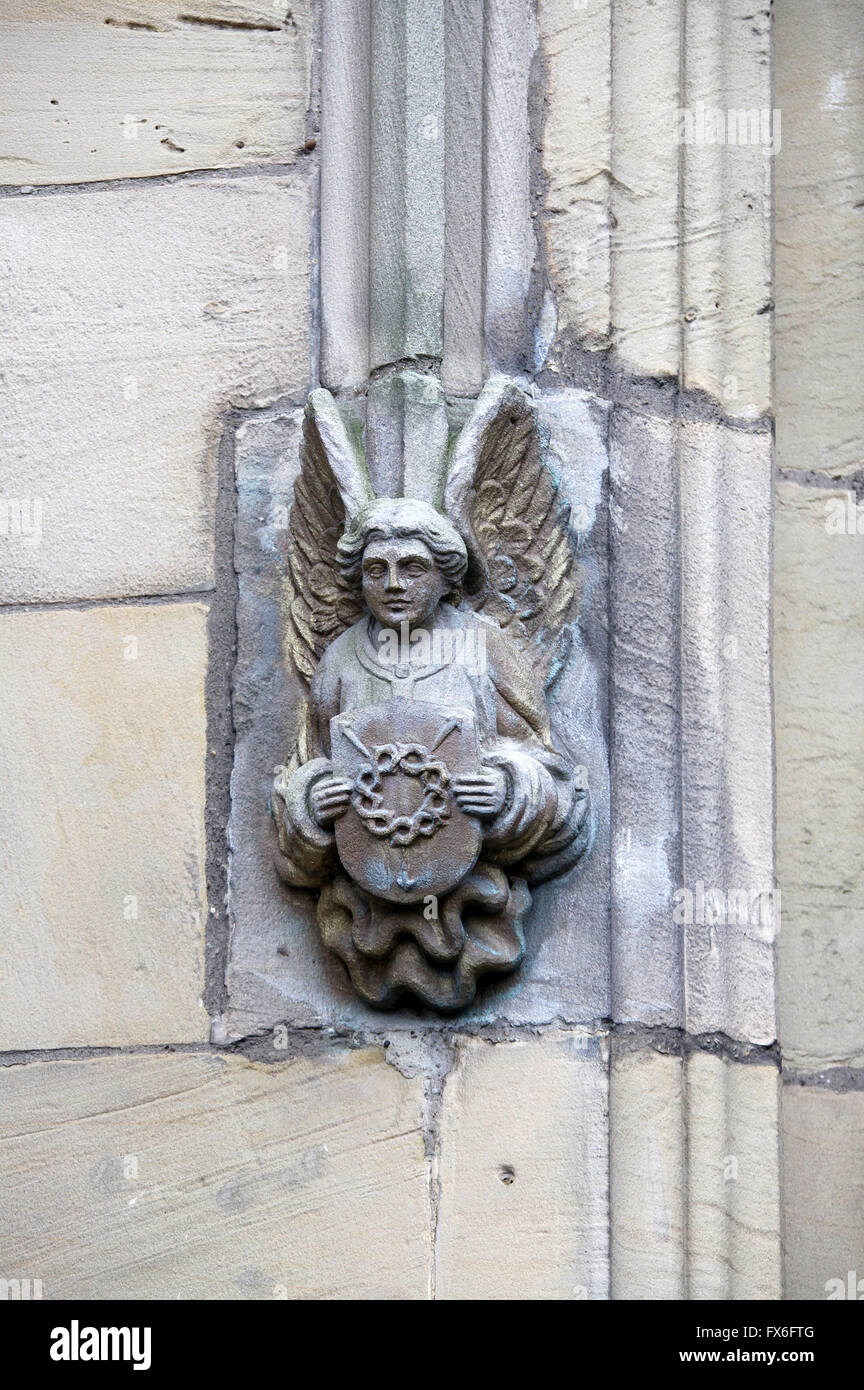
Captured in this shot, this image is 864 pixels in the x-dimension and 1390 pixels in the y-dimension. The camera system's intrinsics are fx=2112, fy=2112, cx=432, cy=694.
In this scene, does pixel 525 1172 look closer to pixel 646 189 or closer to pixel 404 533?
pixel 404 533

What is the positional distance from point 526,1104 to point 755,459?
0.90m

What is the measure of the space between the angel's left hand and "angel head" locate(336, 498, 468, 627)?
233 mm

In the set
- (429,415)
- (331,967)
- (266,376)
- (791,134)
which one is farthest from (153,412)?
(791,134)

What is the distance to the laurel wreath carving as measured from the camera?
2.54 metres

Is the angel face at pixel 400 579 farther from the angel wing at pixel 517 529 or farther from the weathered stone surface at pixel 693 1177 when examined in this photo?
the weathered stone surface at pixel 693 1177

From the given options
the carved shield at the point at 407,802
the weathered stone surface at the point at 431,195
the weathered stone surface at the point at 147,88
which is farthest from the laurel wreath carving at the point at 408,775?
the weathered stone surface at the point at 147,88

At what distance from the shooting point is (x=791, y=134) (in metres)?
3.13

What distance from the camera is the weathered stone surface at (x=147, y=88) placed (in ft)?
9.86

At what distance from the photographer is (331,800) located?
101 inches

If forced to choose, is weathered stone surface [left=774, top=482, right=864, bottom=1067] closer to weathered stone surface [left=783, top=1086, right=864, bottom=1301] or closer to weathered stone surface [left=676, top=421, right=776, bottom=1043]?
weathered stone surface [left=783, top=1086, right=864, bottom=1301]

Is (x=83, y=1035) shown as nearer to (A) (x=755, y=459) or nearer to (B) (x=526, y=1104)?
(B) (x=526, y=1104)

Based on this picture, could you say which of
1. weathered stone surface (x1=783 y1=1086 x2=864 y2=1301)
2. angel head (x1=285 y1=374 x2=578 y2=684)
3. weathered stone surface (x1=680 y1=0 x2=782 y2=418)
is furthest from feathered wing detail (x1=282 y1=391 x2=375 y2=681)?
weathered stone surface (x1=783 y1=1086 x2=864 y2=1301)

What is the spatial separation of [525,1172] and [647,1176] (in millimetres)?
147

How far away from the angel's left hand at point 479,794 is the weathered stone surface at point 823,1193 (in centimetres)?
60
